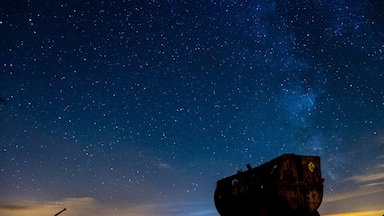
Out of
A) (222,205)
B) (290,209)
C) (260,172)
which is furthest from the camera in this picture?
(222,205)

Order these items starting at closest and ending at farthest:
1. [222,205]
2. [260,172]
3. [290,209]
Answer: [290,209] < [260,172] < [222,205]

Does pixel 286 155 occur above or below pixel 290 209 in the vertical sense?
above

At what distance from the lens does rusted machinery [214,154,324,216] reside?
7.65 m

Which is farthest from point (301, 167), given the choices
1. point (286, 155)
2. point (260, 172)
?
point (260, 172)

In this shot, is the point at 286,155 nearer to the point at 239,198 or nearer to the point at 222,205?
the point at 239,198

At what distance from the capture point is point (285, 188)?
25.2 feet

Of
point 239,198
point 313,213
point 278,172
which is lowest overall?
point 313,213

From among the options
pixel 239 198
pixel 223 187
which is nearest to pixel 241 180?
pixel 239 198

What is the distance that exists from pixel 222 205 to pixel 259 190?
6.65 feet

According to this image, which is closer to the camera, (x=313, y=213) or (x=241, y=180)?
(x=313, y=213)

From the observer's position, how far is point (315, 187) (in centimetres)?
793

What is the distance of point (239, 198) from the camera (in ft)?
28.8

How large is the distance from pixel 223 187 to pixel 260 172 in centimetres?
190

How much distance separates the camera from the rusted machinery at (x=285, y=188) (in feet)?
25.1
